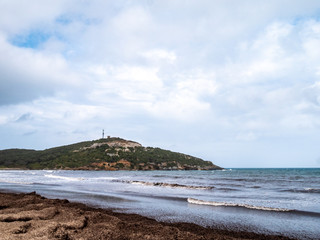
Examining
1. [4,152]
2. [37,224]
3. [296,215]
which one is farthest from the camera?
[4,152]

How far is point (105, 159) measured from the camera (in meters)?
142

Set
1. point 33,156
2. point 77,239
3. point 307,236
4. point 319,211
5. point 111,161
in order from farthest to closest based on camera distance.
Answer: point 33,156, point 111,161, point 319,211, point 307,236, point 77,239

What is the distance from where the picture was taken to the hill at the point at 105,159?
438 ft

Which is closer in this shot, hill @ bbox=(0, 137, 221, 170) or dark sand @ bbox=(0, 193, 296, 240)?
dark sand @ bbox=(0, 193, 296, 240)

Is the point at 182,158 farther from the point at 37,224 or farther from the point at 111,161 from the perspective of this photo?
the point at 37,224

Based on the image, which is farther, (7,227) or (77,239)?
(7,227)

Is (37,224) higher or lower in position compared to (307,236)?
higher

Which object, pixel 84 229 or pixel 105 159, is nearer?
pixel 84 229

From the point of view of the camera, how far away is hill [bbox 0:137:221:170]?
5251 inches

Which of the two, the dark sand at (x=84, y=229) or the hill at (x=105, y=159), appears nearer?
the dark sand at (x=84, y=229)

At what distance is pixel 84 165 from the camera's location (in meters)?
130

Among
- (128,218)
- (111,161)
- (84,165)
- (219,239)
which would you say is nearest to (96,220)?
(128,218)

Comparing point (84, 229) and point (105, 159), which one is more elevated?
point (105, 159)

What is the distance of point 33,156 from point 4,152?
87.9 feet
